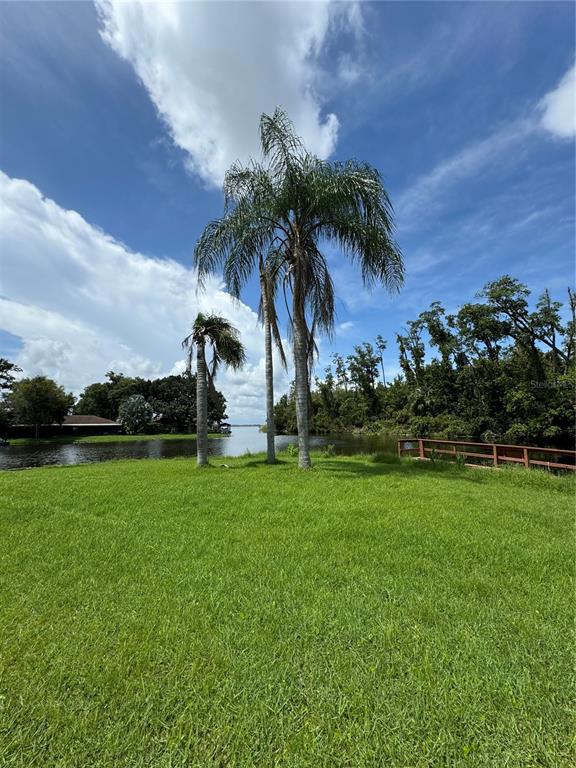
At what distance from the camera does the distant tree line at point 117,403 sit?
40000mm

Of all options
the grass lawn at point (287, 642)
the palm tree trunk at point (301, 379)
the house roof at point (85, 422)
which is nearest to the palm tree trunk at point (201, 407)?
the palm tree trunk at point (301, 379)

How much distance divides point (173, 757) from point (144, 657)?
714mm

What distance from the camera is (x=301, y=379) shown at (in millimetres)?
9203

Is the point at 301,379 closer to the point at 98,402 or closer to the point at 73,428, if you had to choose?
the point at 73,428

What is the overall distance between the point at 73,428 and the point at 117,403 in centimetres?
1180

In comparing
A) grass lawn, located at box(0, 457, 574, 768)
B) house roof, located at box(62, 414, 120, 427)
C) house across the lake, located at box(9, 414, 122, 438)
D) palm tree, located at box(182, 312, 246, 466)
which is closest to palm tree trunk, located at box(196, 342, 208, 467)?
palm tree, located at box(182, 312, 246, 466)

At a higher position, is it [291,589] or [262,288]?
[262,288]

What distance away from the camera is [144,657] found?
2191mm

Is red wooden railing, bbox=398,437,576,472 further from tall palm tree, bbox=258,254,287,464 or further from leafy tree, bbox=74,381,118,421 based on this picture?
leafy tree, bbox=74,381,118,421

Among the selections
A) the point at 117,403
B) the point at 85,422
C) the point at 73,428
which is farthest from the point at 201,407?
the point at 117,403

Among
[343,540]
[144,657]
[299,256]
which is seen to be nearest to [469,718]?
[144,657]

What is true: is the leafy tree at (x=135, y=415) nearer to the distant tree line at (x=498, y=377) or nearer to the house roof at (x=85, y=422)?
the house roof at (x=85, y=422)

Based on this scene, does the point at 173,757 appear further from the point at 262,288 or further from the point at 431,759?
the point at 262,288

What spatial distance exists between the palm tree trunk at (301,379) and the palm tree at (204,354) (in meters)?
3.46
